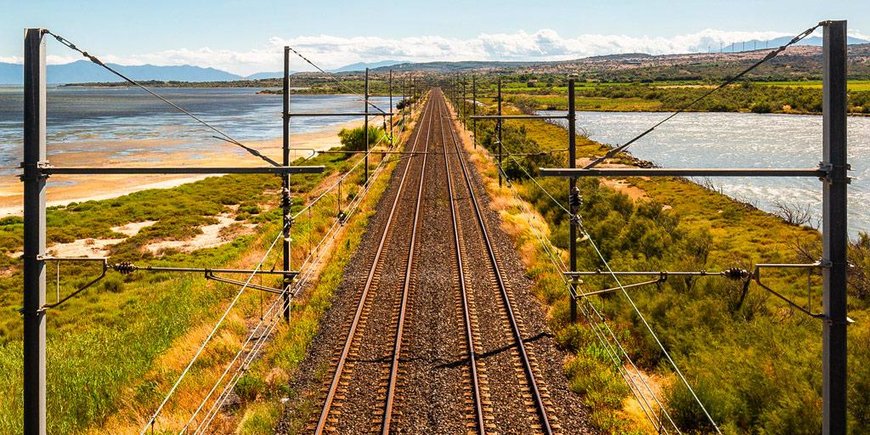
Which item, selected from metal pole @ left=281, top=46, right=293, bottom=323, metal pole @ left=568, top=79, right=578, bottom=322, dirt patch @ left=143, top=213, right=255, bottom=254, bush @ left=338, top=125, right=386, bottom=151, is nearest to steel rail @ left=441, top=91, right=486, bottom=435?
metal pole @ left=568, top=79, right=578, bottom=322

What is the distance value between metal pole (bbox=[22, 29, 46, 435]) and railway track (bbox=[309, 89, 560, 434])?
4058 mm

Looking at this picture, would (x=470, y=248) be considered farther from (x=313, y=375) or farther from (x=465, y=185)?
(x=465, y=185)

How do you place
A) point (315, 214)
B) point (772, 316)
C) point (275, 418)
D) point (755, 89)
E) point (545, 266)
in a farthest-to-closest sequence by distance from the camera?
point (755, 89), point (315, 214), point (545, 266), point (772, 316), point (275, 418)

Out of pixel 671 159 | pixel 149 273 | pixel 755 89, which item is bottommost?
pixel 149 273

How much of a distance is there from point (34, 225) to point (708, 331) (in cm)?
1159

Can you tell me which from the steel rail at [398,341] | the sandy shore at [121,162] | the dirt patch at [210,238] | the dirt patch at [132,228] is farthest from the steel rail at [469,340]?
the dirt patch at [132,228]

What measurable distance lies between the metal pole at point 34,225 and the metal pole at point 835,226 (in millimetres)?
7583

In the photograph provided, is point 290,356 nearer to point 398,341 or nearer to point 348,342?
point 348,342

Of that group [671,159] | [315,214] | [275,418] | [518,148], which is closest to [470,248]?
[315,214]

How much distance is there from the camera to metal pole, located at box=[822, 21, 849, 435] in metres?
5.95

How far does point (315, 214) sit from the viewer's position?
1119 inches

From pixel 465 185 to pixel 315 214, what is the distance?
425 inches

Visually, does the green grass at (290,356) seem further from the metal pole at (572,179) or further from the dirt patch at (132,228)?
the dirt patch at (132,228)

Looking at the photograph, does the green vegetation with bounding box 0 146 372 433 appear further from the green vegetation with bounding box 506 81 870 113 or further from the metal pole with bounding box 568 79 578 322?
the green vegetation with bounding box 506 81 870 113
